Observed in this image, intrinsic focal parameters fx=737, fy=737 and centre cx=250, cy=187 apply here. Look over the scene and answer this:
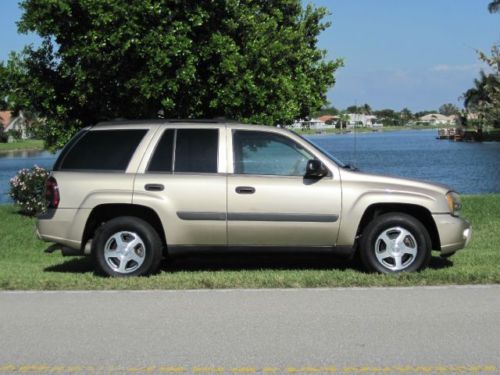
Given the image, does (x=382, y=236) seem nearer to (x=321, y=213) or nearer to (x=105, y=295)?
(x=321, y=213)

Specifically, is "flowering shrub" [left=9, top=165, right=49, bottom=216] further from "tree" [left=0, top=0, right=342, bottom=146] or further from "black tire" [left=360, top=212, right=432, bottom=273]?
"black tire" [left=360, top=212, right=432, bottom=273]

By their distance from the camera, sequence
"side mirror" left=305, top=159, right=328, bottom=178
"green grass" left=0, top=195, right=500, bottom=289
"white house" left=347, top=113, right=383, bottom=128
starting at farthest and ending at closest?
"white house" left=347, top=113, right=383, bottom=128, "side mirror" left=305, top=159, right=328, bottom=178, "green grass" left=0, top=195, right=500, bottom=289

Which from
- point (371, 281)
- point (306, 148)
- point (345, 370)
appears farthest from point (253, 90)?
point (345, 370)

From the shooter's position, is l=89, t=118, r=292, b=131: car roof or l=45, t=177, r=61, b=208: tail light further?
l=89, t=118, r=292, b=131: car roof

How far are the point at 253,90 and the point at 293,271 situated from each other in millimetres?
6794

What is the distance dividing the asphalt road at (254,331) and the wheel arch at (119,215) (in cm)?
103

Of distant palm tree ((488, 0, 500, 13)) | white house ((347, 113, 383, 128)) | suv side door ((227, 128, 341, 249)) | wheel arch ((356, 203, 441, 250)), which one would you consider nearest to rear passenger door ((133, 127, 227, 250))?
suv side door ((227, 128, 341, 249))

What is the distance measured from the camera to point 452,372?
4848mm

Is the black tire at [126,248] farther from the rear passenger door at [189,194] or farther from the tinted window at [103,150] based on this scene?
the tinted window at [103,150]

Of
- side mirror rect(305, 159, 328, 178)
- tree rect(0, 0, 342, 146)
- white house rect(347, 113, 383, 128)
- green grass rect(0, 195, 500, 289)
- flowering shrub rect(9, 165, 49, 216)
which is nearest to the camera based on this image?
green grass rect(0, 195, 500, 289)

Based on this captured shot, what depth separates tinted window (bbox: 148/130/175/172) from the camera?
8.48 metres

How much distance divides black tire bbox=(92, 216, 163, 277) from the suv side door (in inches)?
35.2

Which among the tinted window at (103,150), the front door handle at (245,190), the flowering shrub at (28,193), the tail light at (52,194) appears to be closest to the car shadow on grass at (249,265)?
the front door handle at (245,190)

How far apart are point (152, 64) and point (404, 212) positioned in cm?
704
